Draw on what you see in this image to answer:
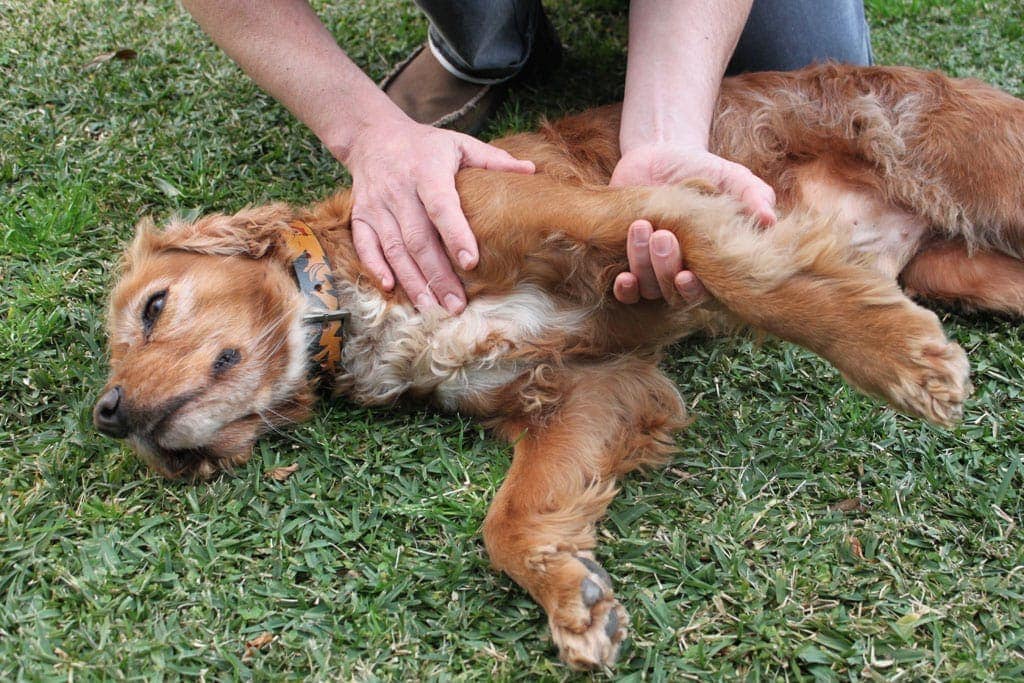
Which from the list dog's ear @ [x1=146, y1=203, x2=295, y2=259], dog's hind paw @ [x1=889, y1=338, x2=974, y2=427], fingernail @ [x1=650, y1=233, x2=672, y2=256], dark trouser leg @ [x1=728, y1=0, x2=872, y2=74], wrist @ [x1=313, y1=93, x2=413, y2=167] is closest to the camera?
dog's hind paw @ [x1=889, y1=338, x2=974, y2=427]

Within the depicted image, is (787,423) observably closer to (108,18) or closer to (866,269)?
(866,269)

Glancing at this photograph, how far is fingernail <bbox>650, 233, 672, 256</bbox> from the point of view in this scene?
8.23 feet

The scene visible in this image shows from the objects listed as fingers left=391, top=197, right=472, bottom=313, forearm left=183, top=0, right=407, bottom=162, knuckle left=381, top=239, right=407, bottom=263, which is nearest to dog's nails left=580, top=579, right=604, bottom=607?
fingers left=391, top=197, right=472, bottom=313

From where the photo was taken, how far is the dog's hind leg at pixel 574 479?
2.13 meters

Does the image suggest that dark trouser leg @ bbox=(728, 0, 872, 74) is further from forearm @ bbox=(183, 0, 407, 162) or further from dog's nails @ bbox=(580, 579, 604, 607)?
dog's nails @ bbox=(580, 579, 604, 607)

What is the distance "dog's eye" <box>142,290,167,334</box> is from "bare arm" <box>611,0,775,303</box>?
5.33 feet

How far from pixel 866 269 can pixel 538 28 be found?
2.88 meters

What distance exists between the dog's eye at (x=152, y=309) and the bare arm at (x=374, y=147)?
724mm

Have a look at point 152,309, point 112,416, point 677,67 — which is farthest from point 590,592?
point 677,67

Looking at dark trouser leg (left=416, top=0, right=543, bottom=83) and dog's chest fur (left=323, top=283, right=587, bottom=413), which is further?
dark trouser leg (left=416, top=0, right=543, bottom=83)

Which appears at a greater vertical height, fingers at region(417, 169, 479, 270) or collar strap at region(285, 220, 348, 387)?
fingers at region(417, 169, 479, 270)

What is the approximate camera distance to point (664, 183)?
3125 millimetres

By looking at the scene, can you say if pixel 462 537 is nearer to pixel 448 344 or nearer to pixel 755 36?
pixel 448 344

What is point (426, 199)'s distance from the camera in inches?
114
